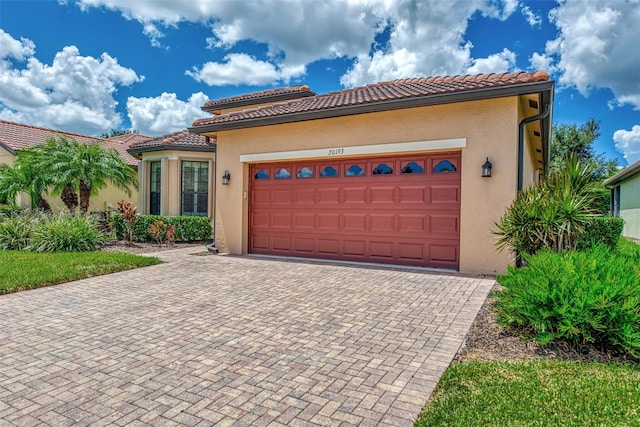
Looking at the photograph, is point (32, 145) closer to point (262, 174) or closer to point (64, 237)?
point (64, 237)

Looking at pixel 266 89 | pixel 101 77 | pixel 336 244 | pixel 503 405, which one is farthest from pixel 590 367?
pixel 101 77

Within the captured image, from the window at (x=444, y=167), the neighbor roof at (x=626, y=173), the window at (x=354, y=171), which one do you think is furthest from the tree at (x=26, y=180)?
the neighbor roof at (x=626, y=173)

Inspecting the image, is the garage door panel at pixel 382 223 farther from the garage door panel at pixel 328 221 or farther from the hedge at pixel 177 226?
the hedge at pixel 177 226

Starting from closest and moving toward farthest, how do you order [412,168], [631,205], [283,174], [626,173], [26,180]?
[412,168] → [283,174] → [26,180] → [626,173] → [631,205]

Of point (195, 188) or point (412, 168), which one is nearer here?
point (412, 168)

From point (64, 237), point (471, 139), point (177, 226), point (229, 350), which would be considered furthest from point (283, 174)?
point (229, 350)

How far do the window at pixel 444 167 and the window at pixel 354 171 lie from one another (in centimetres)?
185

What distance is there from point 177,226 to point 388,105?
30.0ft

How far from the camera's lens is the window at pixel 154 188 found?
1641 cm

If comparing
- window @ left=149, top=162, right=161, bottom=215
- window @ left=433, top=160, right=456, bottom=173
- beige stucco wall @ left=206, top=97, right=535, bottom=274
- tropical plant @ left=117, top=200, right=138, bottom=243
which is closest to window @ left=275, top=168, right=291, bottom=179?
beige stucco wall @ left=206, top=97, right=535, bottom=274

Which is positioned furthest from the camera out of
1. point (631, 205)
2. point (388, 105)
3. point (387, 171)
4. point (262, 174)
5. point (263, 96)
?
point (631, 205)

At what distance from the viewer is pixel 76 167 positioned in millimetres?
13812

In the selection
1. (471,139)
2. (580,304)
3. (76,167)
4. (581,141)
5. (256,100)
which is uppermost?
(581,141)

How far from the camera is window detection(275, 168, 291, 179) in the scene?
35.7 ft
